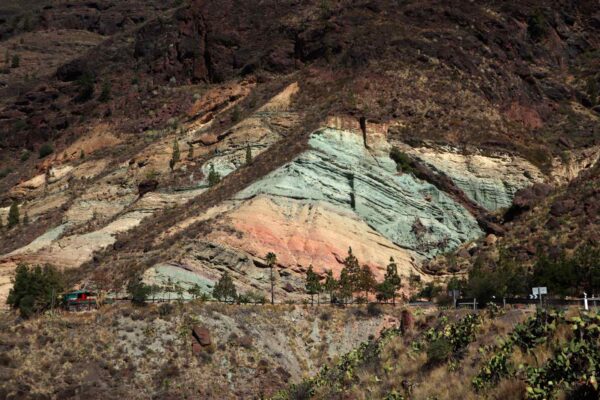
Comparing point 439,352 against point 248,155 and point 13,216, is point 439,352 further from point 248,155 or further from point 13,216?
point 13,216

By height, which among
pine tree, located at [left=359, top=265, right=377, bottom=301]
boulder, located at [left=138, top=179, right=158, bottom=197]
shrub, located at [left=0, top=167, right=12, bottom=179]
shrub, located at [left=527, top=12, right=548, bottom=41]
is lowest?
pine tree, located at [left=359, top=265, right=377, bottom=301]

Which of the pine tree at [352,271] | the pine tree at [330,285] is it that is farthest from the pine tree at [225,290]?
the pine tree at [352,271]

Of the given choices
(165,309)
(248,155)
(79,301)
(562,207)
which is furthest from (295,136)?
(165,309)

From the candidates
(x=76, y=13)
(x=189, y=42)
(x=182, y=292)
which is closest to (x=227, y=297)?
(x=182, y=292)

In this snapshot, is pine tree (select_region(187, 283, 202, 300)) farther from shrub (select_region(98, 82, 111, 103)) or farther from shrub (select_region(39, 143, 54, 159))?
shrub (select_region(98, 82, 111, 103))

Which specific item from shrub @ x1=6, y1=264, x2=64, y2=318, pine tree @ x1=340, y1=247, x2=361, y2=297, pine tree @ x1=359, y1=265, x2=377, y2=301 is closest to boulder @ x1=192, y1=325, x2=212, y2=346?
shrub @ x1=6, y1=264, x2=64, y2=318
